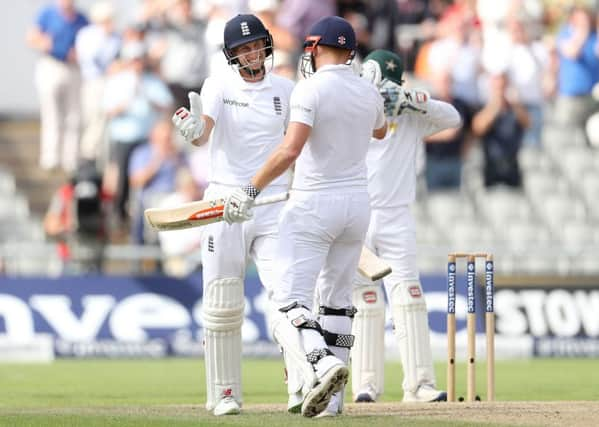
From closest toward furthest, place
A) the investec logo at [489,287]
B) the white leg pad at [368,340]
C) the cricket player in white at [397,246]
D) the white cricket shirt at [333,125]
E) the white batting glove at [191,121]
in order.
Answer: the white cricket shirt at [333,125] → the white batting glove at [191,121] → the investec logo at [489,287] → the cricket player in white at [397,246] → the white leg pad at [368,340]

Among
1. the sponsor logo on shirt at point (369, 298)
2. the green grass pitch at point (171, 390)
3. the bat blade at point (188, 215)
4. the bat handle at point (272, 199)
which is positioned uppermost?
the bat handle at point (272, 199)

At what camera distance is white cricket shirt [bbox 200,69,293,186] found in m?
9.55

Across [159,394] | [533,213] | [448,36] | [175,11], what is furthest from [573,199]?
[159,394]

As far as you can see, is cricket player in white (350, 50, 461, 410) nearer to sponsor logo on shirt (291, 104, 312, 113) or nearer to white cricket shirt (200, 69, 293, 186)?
white cricket shirt (200, 69, 293, 186)

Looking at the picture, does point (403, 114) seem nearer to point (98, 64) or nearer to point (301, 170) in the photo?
point (301, 170)

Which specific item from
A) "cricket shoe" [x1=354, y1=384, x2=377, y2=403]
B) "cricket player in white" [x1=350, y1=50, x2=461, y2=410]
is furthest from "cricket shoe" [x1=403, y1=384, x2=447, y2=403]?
"cricket shoe" [x1=354, y1=384, x2=377, y2=403]

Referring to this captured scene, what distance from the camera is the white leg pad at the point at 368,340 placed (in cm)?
1096

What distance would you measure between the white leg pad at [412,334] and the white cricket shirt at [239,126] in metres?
1.81

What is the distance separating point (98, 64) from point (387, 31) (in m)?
3.69

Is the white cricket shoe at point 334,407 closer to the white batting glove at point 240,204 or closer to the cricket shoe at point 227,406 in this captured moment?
the cricket shoe at point 227,406

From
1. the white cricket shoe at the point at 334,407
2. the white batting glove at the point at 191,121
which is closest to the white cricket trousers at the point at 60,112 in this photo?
the white batting glove at the point at 191,121

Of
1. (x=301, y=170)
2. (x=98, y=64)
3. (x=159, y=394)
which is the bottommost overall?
(x=159, y=394)

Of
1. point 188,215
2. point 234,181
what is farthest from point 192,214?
point 234,181

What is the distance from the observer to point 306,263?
8.97 m
